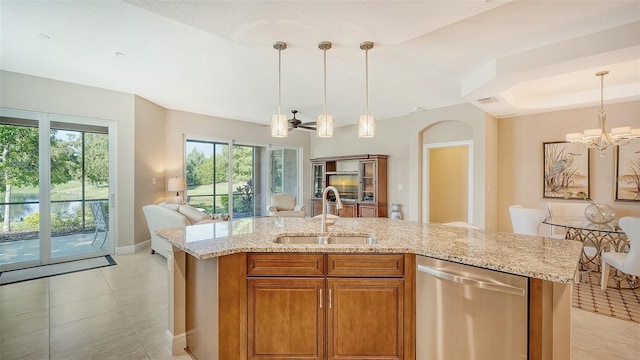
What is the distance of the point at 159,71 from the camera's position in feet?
12.7

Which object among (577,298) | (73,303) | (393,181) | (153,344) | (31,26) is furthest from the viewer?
(393,181)

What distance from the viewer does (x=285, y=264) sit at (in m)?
1.82

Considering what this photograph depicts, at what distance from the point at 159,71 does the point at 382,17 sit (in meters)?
3.22

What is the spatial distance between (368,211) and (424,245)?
491 cm

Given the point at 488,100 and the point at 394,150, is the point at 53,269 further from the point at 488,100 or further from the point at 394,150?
the point at 488,100

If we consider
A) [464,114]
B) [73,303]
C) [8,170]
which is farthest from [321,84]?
[8,170]

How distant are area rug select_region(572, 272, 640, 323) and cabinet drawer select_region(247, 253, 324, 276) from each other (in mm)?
3058

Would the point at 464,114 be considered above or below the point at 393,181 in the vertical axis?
above

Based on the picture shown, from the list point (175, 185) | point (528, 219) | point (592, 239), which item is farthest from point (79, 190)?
point (592, 239)

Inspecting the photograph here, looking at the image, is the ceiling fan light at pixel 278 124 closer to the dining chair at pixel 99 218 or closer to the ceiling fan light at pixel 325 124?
the ceiling fan light at pixel 325 124

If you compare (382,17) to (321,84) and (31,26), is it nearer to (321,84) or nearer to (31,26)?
(321,84)

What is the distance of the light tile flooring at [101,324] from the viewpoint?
2.20 metres

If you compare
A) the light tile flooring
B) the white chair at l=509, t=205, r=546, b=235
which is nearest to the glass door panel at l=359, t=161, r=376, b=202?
the white chair at l=509, t=205, r=546, b=235

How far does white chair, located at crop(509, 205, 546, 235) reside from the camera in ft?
12.3
